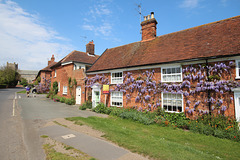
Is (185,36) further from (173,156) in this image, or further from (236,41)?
(173,156)

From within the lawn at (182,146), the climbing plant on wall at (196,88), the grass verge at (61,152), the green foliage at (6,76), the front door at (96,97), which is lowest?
the lawn at (182,146)

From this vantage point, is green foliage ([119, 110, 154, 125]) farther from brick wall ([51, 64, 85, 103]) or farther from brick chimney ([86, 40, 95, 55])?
brick chimney ([86, 40, 95, 55])

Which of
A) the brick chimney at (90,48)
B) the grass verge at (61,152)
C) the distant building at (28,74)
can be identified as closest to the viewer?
the grass verge at (61,152)

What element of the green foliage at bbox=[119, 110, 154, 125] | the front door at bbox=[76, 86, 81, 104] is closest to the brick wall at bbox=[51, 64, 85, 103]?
the front door at bbox=[76, 86, 81, 104]

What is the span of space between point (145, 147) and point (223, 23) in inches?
466

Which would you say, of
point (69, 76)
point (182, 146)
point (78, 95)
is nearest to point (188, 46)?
point (182, 146)

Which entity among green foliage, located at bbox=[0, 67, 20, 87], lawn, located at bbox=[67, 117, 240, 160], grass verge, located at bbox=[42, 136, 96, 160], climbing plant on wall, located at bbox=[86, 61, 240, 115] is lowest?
lawn, located at bbox=[67, 117, 240, 160]

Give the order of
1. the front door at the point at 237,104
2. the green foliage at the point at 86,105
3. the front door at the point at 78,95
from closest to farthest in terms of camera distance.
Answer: the front door at the point at 237,104, the green foliage at the point at 86,105, the front door at the point at 78,95

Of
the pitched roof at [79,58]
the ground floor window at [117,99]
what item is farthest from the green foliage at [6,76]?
the ground floor window at [117,99]

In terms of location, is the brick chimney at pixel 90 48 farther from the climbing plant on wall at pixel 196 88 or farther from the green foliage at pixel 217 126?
the green foliage at pixel 217 126

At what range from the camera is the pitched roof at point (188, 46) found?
8.75 m

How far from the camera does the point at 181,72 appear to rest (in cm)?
938

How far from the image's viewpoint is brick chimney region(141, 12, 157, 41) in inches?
554

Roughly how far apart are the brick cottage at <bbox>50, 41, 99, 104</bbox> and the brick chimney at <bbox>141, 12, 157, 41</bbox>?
8229mm
